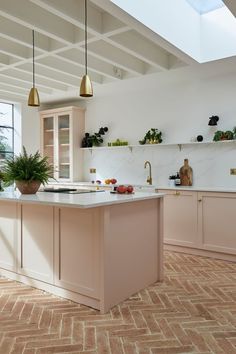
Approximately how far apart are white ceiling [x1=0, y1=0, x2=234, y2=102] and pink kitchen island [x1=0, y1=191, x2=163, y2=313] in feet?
5.58

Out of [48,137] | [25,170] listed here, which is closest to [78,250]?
[25,170]

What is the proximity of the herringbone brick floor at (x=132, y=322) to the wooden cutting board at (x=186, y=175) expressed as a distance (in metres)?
1.89

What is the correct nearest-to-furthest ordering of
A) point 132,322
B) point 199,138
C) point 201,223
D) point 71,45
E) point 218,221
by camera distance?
point 132,322
point 71,45
point 218,221
point 201,223
point 199,138

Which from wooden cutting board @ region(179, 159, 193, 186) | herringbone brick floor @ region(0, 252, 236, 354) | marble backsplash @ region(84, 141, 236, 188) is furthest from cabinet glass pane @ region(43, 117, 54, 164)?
herringbone brick floor @ region(0, 252, 236, 354)

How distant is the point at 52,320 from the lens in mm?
Answer: 2543

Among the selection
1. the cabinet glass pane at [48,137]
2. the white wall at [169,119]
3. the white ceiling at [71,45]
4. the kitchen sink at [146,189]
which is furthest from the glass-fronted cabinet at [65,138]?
the kitchen sink at [146,189]

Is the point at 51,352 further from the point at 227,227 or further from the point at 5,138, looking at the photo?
the point at 5,138

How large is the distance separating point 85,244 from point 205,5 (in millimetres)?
3272

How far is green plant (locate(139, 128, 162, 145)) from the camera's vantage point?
5293 mm

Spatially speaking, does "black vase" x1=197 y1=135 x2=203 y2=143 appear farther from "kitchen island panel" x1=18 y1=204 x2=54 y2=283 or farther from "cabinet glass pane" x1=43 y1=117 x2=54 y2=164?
"cabinet glass pane" x1=43 y1=117 x2=54 y2=164

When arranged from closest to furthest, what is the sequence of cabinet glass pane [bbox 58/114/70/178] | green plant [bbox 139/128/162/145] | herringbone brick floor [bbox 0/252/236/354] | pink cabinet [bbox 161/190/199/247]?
herringbone brick floor [bbox 0/252/236/354]
pink cabinet [bbox 161/190/199/247]
green plant [bbox 139/128/162/145]
cabinet glass pane [bbox 58/114/70/178]

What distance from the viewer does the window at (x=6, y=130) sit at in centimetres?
639

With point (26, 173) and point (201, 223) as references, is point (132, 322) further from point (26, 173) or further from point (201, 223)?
point (201, 223)

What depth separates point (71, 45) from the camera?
3.60 meters
